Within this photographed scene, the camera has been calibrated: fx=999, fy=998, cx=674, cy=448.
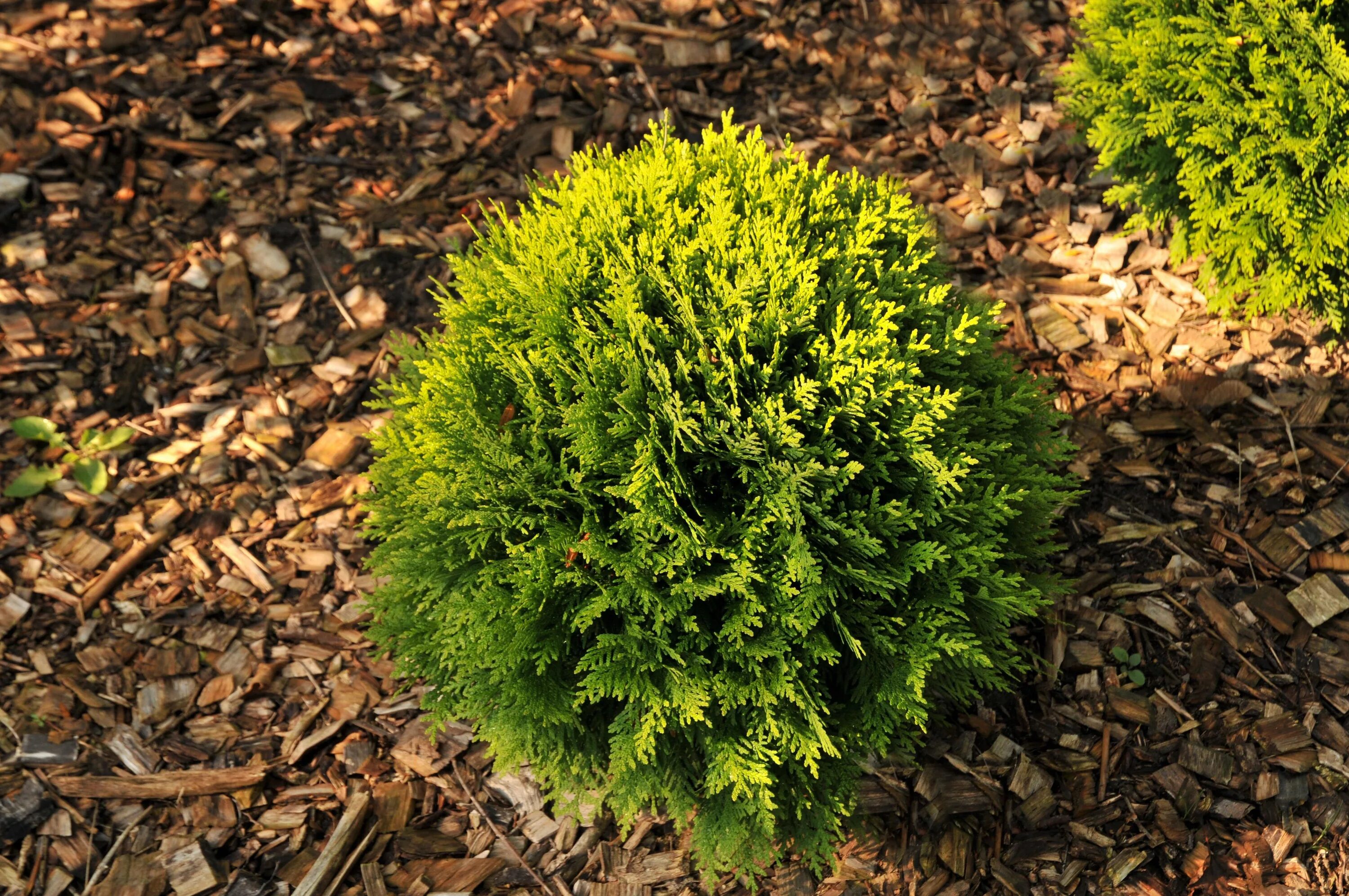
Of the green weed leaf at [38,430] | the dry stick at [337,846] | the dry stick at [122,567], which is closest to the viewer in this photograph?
the dry stick at [337,846]

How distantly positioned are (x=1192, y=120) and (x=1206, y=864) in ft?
9.87

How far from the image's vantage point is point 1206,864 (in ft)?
11.3

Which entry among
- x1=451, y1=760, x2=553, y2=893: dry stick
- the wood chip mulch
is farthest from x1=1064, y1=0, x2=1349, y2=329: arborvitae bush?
x1=451, y1=760, x2=553, y2=893: dry stick

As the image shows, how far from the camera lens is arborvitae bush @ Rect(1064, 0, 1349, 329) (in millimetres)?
3996

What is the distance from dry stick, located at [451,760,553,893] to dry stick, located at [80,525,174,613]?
72.6 inches

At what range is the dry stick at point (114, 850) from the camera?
3.72m

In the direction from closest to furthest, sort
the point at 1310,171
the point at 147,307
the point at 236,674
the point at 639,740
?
the point at 639,740, the point at 1310,171, the point at 236,674, the point at 147,307

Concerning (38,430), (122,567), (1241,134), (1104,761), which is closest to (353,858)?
(122,567)

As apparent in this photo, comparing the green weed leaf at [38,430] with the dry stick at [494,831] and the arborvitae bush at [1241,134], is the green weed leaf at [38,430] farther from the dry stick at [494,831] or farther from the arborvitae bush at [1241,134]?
the arborvitae bush at [1241,134]

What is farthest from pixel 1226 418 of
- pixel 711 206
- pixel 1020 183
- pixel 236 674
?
pixel 236 674

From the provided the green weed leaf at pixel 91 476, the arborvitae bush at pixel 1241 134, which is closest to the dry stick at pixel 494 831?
the green weed leaf at pixel 91 476

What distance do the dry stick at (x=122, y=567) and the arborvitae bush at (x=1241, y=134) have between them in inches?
187

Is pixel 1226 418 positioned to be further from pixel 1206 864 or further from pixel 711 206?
pixel 711 206

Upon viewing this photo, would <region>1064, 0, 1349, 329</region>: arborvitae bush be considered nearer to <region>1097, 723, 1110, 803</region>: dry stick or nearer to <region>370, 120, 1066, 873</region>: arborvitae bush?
<region>370, 120, 1066, 873</region>: arborvitae bush
